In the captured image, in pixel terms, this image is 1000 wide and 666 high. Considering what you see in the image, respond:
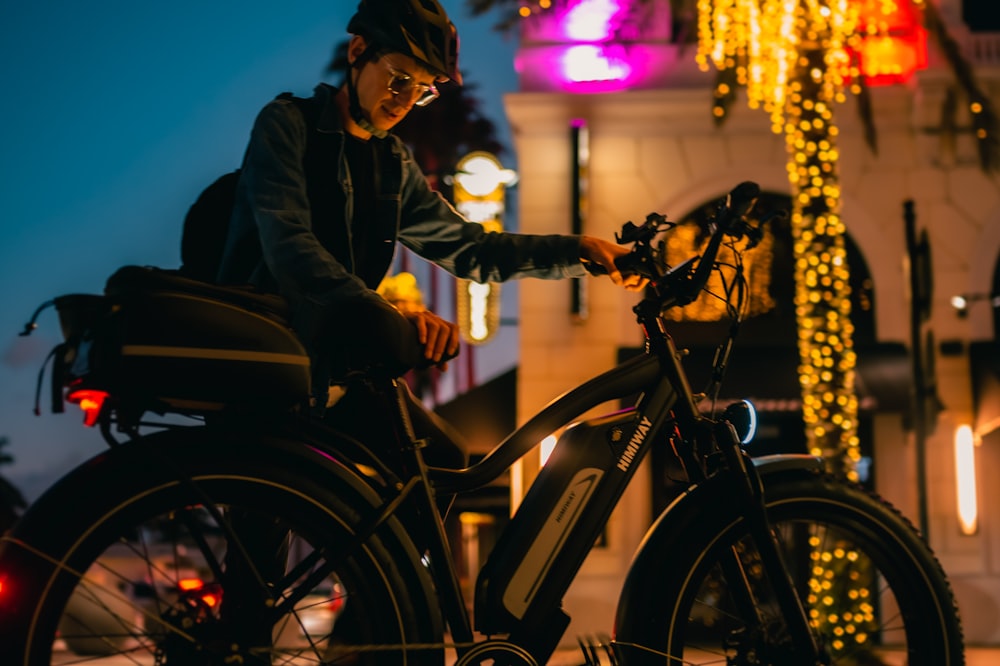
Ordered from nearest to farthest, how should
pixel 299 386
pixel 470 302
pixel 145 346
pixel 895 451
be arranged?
pixel 145 346
pixel 299 386
pixel 895 451
pixel 470 302

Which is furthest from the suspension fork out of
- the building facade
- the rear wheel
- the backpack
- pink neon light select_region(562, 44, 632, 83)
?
pink neon light select_region(562, 44, 632, 83)

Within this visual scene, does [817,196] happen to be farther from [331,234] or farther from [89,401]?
[89,401]

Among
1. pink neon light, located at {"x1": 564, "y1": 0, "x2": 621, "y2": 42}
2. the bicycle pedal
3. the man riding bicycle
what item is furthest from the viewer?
pink neon light, located at {"x1": 564, "y1": 0, "x2": 621, "y2": 42}

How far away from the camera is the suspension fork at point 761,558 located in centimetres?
244

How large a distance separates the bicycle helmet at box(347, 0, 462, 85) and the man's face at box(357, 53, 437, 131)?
0.11ft

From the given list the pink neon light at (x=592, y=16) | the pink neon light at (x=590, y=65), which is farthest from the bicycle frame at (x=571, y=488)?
the pink neon light at (x=592, y=16)

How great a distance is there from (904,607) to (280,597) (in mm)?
1524

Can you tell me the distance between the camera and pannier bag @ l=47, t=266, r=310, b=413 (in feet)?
6.74

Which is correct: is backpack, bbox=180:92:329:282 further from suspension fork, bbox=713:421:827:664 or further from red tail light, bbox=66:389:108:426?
suspension fork, bbox=713:421:827:664

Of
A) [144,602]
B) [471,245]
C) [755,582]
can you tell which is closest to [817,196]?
[471,245]

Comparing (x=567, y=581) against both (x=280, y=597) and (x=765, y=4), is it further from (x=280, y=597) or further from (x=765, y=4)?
(x=765, y=4)

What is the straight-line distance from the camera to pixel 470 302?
13.9 metres

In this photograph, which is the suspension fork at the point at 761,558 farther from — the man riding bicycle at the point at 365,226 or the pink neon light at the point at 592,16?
the pink neon light at the point at 592,16

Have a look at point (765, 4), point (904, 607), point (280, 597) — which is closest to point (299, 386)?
point (280, 597)
